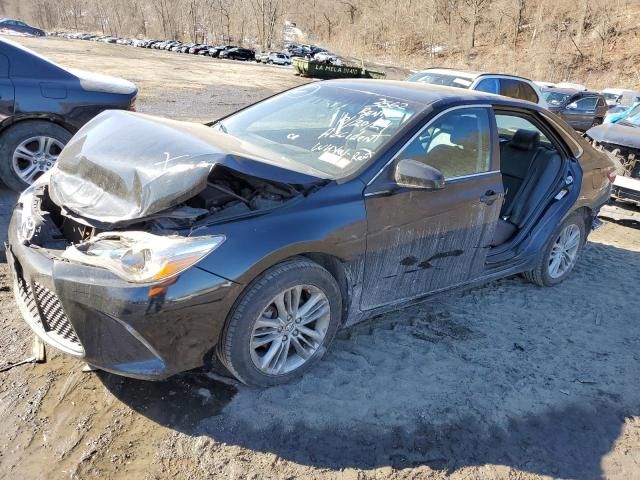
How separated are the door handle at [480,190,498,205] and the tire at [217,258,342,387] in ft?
4.48

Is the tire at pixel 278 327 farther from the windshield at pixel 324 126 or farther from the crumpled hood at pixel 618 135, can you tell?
the crumpled hood at pixel 618 135

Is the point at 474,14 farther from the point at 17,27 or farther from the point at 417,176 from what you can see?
the point at 417,176

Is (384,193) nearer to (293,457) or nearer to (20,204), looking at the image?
(293,457)

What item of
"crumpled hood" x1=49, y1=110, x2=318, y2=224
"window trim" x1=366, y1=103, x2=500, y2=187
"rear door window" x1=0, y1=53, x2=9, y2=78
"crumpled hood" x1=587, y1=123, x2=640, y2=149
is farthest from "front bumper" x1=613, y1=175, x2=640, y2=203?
"rear door window" x1=0, y1=53, x2=9, y2=78

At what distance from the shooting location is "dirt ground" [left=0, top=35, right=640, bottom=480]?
2525 millimetres

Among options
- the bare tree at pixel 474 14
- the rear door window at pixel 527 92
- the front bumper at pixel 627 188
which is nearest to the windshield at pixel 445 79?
the rear door window at pixel 527 92

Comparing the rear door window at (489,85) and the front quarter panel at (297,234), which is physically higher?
the rear door window at (489,85)

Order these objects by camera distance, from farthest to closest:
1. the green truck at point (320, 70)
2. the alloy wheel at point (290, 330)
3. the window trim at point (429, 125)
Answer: the green truck at point (320, 70) < the window trim at point (429, 125) < the alloy wheel at point (290, 330)

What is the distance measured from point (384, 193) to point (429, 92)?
1042 millimetres

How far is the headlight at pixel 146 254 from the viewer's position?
2.45 meters

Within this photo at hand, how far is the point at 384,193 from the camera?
3.15 meters

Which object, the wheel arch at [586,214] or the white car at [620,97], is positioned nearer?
the wheel arch at [586,214]

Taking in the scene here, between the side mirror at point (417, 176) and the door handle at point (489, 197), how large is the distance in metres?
0.70

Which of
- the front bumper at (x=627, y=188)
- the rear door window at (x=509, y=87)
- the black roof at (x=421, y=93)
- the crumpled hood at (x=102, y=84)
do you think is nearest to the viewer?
the black roof at (x=421, y=93)
